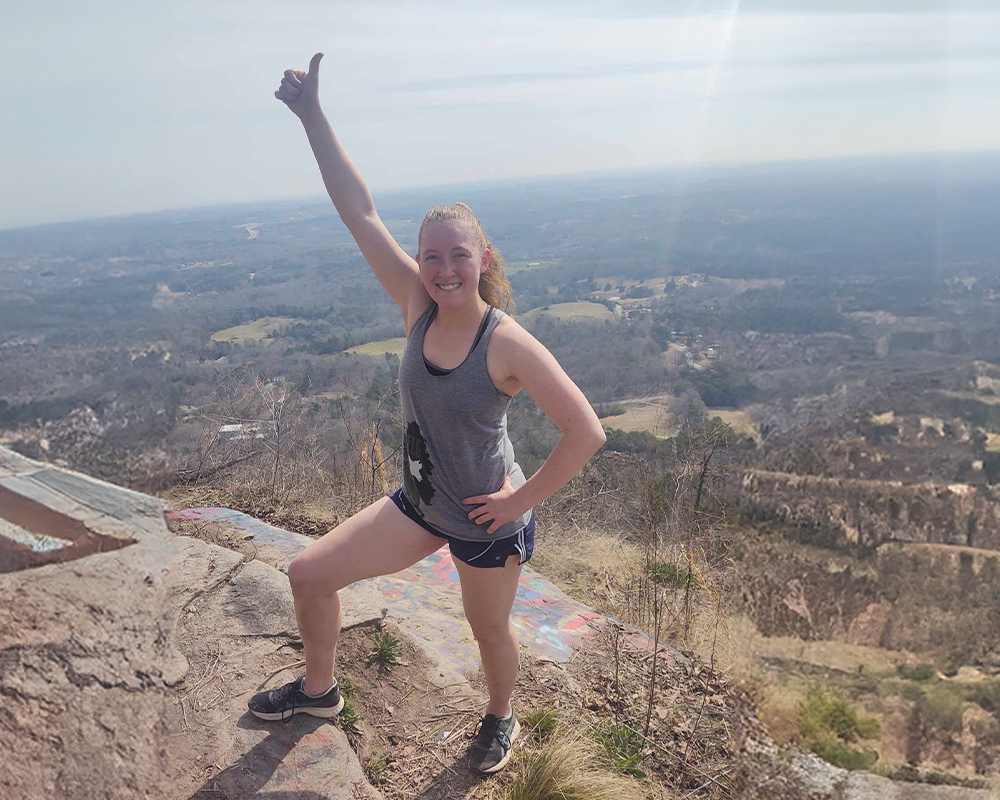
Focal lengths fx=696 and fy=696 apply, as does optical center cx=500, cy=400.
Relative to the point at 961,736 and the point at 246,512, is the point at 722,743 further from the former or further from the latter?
the point at 961,736

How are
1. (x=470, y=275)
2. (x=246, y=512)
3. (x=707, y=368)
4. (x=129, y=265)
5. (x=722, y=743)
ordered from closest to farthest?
(x=470, y=275)
(x=722, y=743)
(x=246, y=512)
(x=129, y=265)
(x=707, y=368)

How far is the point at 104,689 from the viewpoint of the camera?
6.09 ft

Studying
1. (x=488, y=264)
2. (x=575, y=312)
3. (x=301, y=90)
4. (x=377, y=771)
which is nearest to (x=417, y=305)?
(x=488, y=264)

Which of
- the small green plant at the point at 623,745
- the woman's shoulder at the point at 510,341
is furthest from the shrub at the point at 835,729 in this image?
the woman's shoulder at the point at 510,341

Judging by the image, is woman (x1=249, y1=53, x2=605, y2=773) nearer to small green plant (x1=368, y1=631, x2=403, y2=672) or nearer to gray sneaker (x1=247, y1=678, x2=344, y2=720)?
gray sneaker (x1=247, y1=678, x2=344, y2=720)

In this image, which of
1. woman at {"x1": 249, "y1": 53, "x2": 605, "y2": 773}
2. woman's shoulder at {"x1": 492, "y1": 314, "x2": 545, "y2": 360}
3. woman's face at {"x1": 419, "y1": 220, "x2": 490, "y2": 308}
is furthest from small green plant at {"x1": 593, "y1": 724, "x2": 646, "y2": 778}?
woman's face at {"x1": 419, "y1": 220, "x2": 490, "y2": 308}

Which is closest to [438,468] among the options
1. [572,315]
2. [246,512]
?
[246,512]

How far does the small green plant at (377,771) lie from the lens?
216 cm

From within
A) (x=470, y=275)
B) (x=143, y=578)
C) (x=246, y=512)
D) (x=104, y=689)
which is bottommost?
(x=246, y=512)

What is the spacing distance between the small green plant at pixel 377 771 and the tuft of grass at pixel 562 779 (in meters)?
0.38

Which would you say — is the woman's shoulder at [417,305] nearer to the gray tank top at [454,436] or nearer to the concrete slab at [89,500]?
the gray tank top at [454,436]

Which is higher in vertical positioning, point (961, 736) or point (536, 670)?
point (536, 670)

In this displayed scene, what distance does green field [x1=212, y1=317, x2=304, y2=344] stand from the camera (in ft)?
56.5

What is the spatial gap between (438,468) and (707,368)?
2918 cm
